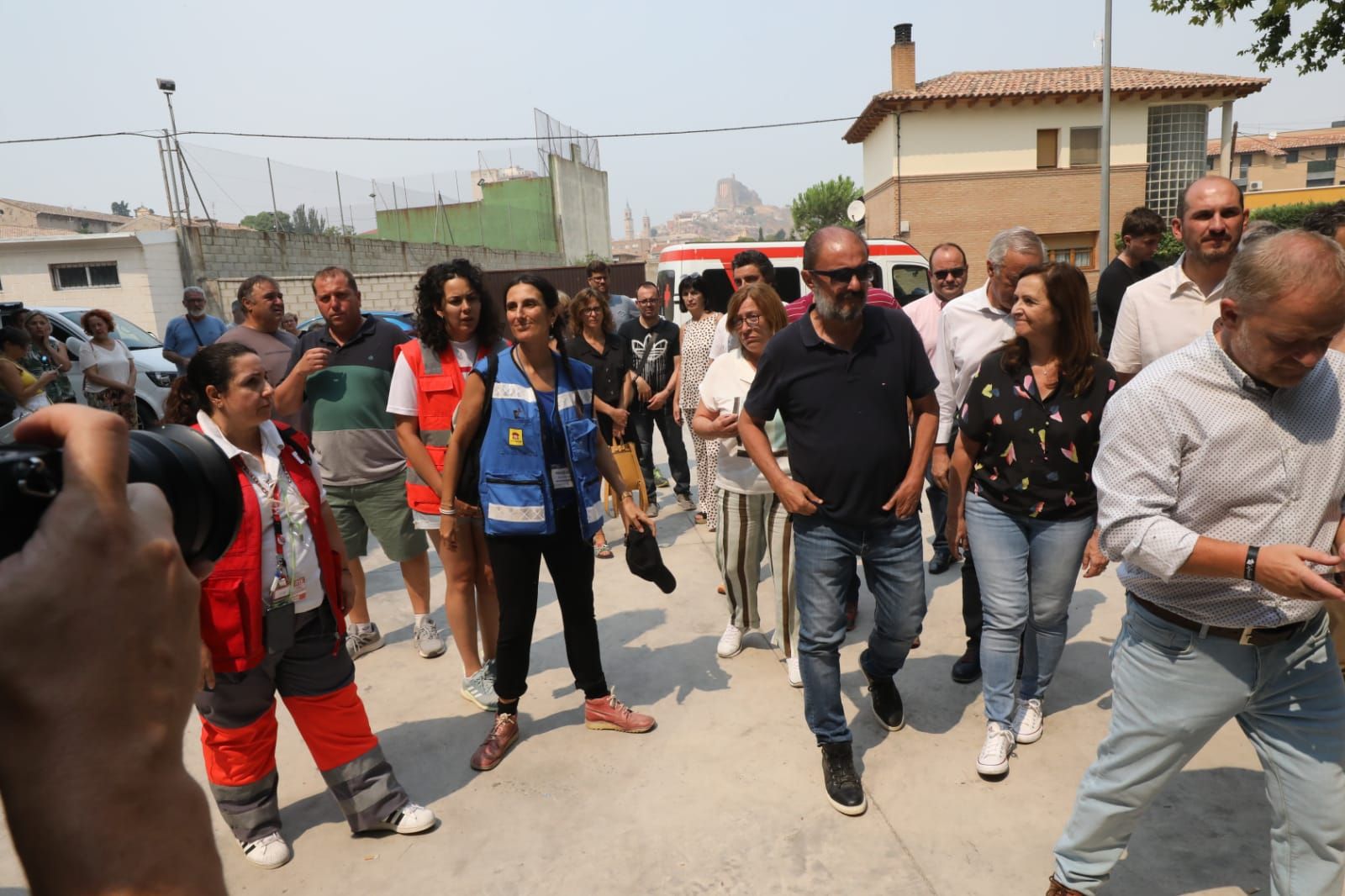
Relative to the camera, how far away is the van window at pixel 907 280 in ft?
38.6

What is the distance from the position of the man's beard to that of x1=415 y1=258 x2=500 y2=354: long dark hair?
157 centimetres

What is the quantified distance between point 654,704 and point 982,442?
1.82m

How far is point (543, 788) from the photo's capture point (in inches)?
126

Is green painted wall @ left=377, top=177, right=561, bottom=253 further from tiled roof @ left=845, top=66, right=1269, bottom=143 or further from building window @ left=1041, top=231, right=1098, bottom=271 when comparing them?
building window @ left=1041, top=231, right=1098, bottom=271

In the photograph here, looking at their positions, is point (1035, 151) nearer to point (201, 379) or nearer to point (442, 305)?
point (442, 305)

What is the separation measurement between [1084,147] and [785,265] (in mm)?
21181

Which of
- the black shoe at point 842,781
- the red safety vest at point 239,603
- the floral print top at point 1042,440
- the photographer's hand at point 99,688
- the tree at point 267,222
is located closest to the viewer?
the photographer's hand at point 99,688

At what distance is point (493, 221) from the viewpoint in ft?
119

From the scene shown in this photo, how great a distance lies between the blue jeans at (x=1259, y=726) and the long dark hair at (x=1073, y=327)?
1099mm

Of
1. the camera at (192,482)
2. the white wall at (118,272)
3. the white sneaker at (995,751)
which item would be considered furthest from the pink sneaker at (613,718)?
the white wall at (118,272)

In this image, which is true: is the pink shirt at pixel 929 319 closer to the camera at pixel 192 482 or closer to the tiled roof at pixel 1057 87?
the camera at pixel 192 482

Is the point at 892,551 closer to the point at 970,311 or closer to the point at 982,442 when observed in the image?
the point at 982,442

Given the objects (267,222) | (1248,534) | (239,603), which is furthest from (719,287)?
(267,222)

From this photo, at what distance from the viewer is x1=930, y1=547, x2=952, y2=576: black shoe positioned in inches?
203
